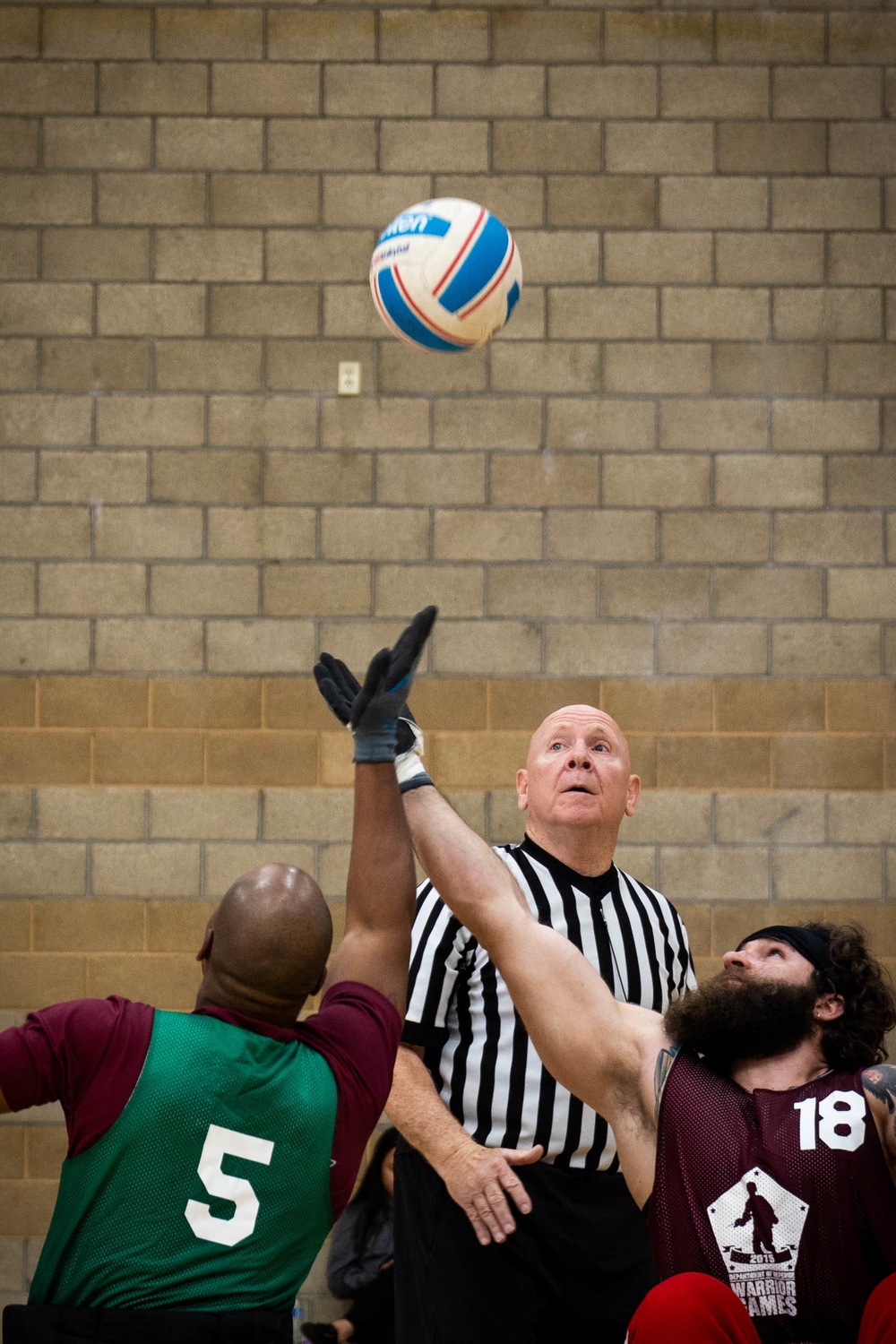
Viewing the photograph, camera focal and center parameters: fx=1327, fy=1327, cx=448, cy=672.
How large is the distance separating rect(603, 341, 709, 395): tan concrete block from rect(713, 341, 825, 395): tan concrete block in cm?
7

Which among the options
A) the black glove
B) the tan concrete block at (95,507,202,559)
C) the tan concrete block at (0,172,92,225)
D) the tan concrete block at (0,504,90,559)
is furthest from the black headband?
the tan concrete block at (0,172,92,225)

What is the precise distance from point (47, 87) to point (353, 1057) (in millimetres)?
5038

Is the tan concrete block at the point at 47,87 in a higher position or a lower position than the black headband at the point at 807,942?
higher

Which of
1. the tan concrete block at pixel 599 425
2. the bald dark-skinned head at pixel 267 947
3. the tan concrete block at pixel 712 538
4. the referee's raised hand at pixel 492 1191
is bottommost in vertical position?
the referee's raised hand at pixel 492 1191

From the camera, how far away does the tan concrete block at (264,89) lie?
5.68 metres

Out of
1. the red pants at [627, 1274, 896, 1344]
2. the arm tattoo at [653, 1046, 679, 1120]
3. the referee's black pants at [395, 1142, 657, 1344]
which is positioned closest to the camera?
the red pants at [627, 1274, 896, 1344]

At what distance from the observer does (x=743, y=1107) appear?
8.29ft

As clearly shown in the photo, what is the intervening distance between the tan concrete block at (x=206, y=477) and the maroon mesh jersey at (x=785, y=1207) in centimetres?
374

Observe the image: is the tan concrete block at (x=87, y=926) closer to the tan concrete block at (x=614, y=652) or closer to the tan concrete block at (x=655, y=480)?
the tan concrete block at (x=614, y=652)

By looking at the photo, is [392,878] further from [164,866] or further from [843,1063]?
[164,866]

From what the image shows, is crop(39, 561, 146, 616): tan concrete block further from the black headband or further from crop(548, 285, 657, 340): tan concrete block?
the black headband

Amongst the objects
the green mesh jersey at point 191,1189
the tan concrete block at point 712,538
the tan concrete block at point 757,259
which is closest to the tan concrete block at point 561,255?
the tan concrete block at point 757,259

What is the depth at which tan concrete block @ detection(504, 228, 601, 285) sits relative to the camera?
5.67 meters

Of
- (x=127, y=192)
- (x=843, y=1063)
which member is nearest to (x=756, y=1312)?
(x=843, y=1063)
